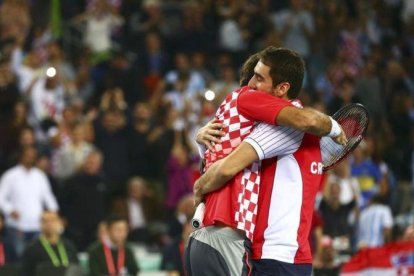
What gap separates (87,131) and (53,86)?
1.05 m

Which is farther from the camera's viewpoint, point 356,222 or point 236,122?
point 356,222

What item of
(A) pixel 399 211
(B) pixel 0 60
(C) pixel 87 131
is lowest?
(A) pixel 399 211

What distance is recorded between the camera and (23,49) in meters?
16.4

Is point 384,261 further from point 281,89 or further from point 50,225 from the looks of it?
point 281,89

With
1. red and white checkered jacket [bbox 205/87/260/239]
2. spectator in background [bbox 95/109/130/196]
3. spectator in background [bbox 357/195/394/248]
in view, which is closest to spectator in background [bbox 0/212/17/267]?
spectator in background [bbox 95/109/130/196]

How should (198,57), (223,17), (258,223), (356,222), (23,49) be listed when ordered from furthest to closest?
1. (223,17)
2. (198,57)
3. (23,49)
4. (356,222)
5. (258,223)

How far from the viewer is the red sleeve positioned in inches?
221

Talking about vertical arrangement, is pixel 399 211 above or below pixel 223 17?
below

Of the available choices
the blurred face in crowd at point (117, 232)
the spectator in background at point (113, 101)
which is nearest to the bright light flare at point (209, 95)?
the spectator in background at point (113, 101)

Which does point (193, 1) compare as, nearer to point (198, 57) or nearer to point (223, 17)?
point (223, 17)

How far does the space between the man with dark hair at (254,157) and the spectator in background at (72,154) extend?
869 cm

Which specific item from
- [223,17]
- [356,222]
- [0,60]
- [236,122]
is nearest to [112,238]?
[356,222]

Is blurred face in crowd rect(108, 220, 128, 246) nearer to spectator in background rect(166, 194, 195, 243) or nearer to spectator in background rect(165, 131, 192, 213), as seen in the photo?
spectator in background rect(166, 194, 195, 243)

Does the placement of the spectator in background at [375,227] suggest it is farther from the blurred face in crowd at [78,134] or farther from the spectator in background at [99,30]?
the spectator in background at [99,30]
